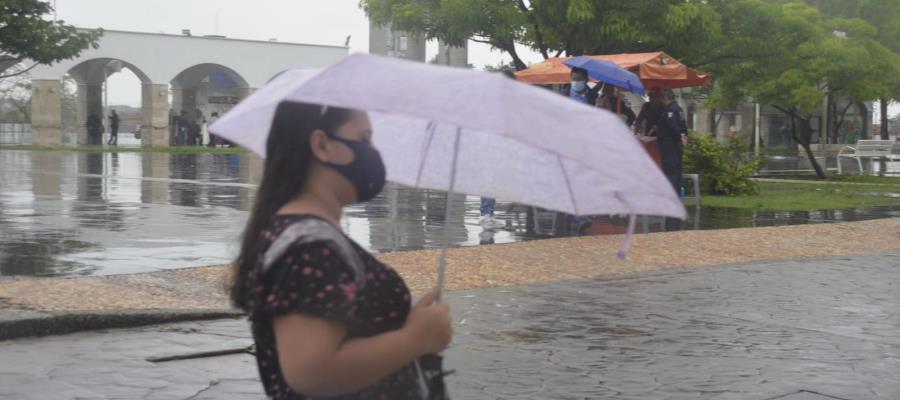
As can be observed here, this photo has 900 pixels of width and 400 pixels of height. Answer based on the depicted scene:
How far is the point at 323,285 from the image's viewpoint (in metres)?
2.39

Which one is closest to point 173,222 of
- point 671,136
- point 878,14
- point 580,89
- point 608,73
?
point 580,89

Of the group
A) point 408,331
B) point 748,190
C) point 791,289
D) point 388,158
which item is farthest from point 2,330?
point 748,190

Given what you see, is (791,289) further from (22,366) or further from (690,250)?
(22,366)

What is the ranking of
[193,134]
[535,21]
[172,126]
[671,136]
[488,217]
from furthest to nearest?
[172,126], [193,134], [535,21], [671,136], [488,217]

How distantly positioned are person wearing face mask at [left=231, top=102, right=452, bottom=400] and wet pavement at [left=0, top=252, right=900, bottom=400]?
3363mm

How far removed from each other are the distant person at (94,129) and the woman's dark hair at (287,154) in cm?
5917

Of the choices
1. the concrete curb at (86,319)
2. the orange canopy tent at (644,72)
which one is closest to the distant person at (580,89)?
the orange canopy tent at (644,72)

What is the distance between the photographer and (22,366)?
6.33 metres

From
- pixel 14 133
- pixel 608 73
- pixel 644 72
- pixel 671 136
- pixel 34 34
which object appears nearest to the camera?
pixel 608 73

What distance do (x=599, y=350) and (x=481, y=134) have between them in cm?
427

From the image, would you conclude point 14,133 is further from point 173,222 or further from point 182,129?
point 173,222

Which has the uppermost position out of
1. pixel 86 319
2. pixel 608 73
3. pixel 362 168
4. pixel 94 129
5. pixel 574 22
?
pixel 574 22

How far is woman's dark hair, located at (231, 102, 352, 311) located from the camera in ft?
8.43

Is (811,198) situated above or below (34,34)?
below
